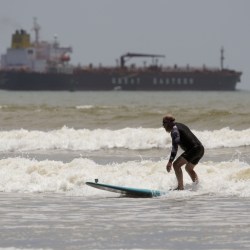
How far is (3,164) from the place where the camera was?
1995 centimetres

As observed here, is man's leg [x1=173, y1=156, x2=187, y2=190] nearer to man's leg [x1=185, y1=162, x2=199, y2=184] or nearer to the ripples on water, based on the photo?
man's leg [x1=185, y1=162, x2=199, y2=184]

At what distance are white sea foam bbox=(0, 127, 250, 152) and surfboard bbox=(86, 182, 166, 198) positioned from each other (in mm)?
13642

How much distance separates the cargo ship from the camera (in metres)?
159

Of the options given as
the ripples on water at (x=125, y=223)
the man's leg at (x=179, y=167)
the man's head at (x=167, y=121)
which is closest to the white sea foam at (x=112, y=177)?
the man's leg at (x=179, y=167)

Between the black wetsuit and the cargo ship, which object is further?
the cargo ship

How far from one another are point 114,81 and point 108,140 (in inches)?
5083

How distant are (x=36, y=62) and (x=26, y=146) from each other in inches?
5362

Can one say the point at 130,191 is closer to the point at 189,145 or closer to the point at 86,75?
the point at 189,145

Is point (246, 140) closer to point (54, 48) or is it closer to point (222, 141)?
point (222, 141)

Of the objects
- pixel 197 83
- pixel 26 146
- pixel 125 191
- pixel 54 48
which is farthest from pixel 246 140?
pixel 54 48

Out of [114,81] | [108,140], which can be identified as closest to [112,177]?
[108,140]

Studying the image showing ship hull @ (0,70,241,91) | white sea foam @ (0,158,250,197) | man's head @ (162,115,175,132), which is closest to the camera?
man's head @ (162,115,175,132)

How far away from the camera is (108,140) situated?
32250 millimetres

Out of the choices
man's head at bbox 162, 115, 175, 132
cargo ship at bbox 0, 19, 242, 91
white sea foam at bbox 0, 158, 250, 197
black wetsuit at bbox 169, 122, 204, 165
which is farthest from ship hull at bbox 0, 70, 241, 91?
man's head at bbox 162, 115, 175, 132
